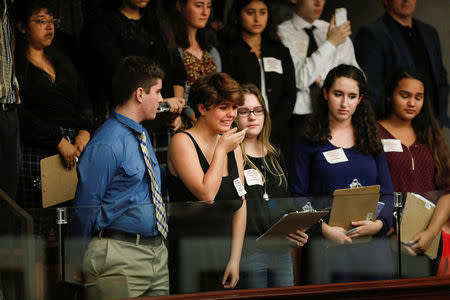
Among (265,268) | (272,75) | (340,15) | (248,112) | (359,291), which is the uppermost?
(340,15)

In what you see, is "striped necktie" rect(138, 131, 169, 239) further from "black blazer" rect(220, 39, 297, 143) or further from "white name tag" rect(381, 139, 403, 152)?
"white name tag" rect(381, 139, 403, 152)

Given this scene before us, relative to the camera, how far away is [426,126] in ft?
16.1

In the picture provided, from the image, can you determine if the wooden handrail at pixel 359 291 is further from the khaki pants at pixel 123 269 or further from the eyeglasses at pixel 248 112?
the eyeglasses at pixel 248 112

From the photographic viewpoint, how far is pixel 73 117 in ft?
14.6

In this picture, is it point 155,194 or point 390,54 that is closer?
point 155,194

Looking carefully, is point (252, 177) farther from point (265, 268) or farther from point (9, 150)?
point (9, 150)

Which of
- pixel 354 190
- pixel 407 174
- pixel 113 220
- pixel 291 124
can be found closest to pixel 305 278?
pixel 354 190

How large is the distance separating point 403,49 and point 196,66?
1.73 meters

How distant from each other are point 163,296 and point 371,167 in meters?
1.61

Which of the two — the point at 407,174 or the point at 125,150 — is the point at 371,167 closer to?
the point at 407,174

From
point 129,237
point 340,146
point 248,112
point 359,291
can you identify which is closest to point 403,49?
point 340,146

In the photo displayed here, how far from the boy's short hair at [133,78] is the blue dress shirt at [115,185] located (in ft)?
0.47

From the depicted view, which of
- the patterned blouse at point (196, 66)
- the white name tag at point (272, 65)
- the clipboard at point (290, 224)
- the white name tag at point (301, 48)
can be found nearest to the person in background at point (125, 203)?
the clipboard at point (290, 224)

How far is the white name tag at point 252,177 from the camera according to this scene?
13.0 ft
